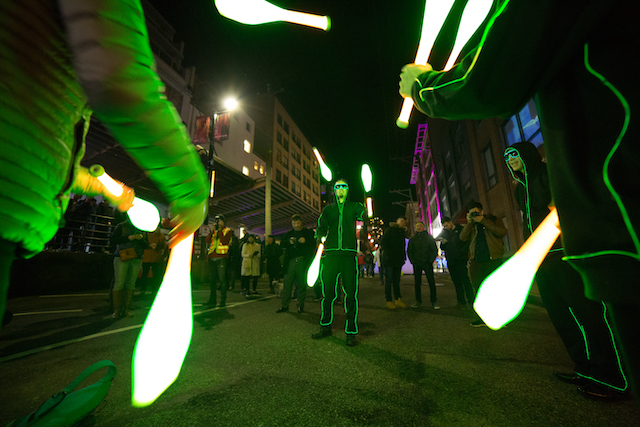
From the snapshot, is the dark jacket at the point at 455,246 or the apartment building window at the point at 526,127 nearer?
the dark jacket at the point at 455,246

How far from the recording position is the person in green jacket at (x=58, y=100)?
73 cm

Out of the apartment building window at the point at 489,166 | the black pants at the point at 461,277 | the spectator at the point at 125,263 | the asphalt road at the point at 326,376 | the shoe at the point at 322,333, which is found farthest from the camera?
the apartment building window at the point at 489,166

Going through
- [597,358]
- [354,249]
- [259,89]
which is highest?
[259,89]

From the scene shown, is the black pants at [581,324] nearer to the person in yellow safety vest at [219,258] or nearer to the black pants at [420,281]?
the black pants at [420,281]

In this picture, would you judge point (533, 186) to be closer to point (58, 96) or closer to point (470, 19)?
point (470, 19)

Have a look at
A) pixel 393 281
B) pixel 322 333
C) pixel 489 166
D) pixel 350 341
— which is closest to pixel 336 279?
pixel 322 333

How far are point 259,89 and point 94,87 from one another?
24.0 metres

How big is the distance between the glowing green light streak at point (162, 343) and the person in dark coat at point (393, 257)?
18.2 feet

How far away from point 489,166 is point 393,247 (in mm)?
12286

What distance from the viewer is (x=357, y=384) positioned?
7.08 ft

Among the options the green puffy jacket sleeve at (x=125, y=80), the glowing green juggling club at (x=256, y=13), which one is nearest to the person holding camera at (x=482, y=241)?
the glowing green juggling club at (x=256, y=13)

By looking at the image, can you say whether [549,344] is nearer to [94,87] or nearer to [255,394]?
[255,394]

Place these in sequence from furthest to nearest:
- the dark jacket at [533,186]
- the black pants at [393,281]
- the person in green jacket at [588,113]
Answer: the black pants at [393,281] → the dark jacket at [533,186] → the person in green jacket at [588,113]

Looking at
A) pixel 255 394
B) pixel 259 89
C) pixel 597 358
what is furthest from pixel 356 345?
pixel 259 89
